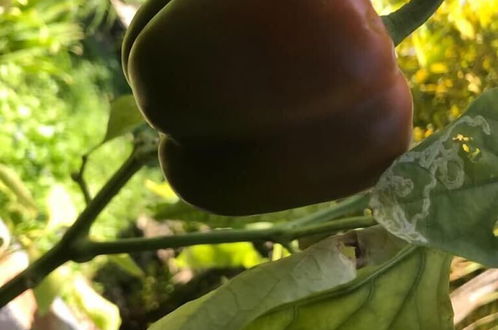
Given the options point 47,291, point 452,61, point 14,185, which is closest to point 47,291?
point 47,291

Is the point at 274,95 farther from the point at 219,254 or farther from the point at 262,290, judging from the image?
the point at 219,254

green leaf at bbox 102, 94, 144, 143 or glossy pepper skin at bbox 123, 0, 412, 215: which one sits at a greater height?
glossy pepper skin at bbox 123, 0, 412, 215

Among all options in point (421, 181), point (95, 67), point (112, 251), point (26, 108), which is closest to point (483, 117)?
point (421, 181)

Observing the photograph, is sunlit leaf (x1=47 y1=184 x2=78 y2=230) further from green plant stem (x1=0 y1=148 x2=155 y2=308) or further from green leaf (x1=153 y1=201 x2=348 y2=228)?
green plant stem (x1=0 y1=148 x2=155 y2=308)

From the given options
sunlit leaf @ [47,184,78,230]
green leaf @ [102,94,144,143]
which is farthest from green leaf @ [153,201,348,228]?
sunlit leaf @ [47,184,78,230]

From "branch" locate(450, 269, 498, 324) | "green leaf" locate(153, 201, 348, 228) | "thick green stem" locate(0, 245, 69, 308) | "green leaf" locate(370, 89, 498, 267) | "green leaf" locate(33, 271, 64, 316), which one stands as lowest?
"branch" locate(450, 269, 498, 324)

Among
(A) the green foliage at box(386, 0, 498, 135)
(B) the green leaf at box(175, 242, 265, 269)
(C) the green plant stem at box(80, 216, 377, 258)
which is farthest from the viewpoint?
(A) the green foliage at box(386, 0, 498, 135)
